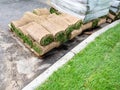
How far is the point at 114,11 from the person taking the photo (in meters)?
7.11

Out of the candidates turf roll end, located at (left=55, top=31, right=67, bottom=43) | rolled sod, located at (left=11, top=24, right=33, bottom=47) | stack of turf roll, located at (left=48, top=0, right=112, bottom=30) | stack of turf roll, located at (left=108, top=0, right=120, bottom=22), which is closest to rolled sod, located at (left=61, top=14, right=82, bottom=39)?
turf roll end, located at (left=55, top=31, right=67, bottom=43)

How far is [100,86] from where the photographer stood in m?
3.87

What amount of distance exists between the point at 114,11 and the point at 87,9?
62.1 inches

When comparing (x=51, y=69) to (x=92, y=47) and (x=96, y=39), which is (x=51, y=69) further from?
(x=96, y=39)

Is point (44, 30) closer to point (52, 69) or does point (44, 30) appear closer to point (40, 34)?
point (40, 34)

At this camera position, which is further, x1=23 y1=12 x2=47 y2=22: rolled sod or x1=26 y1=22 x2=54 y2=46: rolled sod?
x1=23 y1=12 x2=47 y2=22: rolled sod

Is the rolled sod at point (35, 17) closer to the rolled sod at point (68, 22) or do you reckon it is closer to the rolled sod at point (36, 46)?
the rolled sod at point (68, 22)

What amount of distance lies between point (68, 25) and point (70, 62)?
1.30m

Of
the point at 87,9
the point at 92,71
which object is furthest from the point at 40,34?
the point at 87,9

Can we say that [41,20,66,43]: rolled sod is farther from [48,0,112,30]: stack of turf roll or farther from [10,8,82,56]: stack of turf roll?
[48,0,112,30]: stack of turf roll

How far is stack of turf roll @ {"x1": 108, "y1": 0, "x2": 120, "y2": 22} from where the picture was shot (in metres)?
7.03

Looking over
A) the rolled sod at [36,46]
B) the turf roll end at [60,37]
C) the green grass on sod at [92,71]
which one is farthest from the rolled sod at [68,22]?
Answer: the green grass on sod at [92,71]

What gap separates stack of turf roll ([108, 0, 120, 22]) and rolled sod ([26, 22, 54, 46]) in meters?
2.77

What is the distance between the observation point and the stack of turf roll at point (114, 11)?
277 inches
